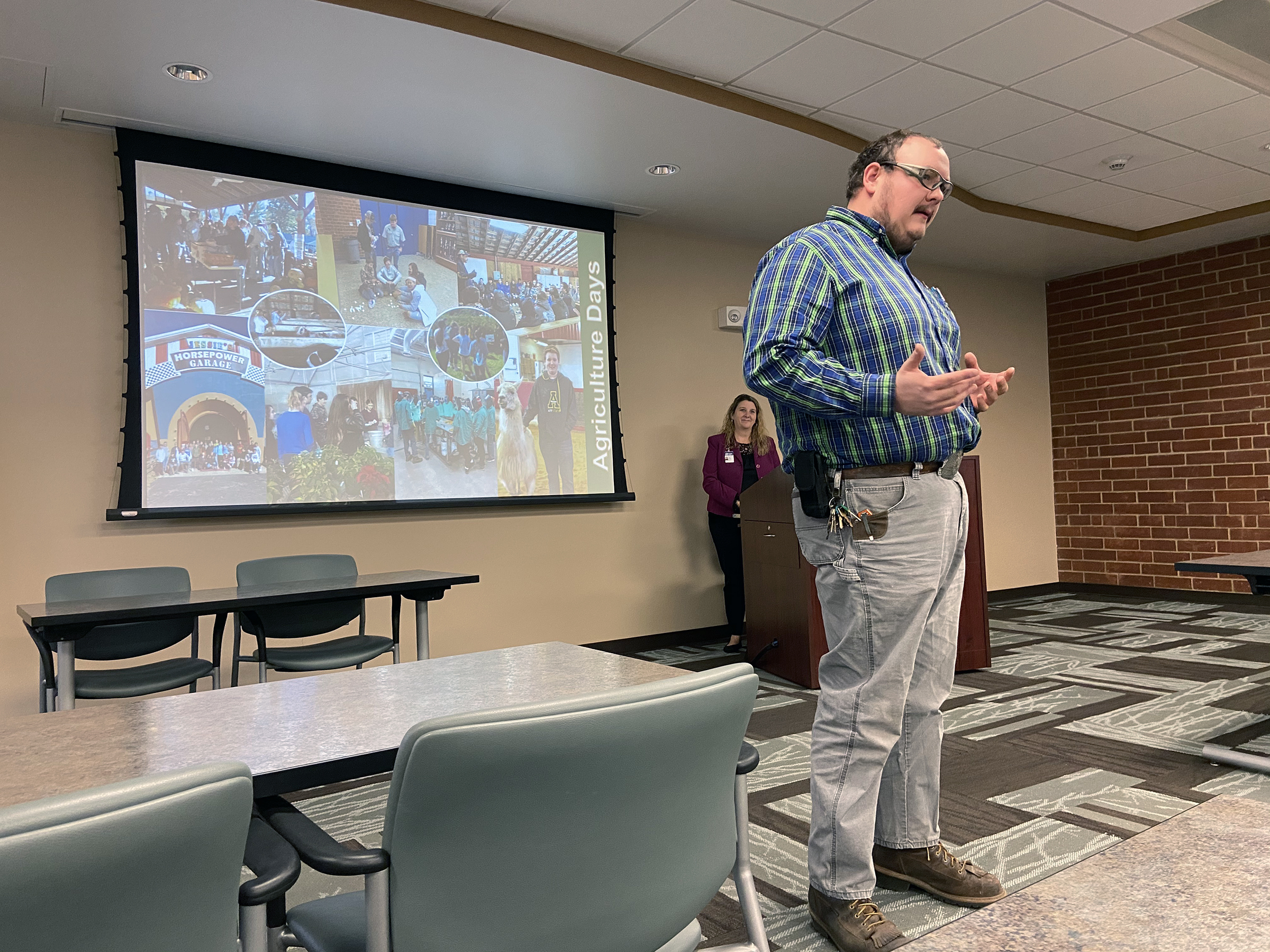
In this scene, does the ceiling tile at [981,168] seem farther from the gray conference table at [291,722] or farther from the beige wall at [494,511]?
the gray conference table at [291,722]

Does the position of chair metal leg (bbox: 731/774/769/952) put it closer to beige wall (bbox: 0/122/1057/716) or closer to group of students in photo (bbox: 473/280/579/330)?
beige wall (bbox: 0/122/1057/716)

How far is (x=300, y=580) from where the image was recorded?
11.8 ft

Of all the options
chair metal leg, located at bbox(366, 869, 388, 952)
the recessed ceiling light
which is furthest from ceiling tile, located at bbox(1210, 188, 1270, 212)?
chair metal leg, located at bbox(366, 869, 388, 952)

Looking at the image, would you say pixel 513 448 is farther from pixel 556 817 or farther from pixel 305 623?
pixel 556 817

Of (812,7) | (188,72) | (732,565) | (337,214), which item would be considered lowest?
(732,565)

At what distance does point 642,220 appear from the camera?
5660 mm

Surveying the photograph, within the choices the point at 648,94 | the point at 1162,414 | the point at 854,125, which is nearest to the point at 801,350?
the point at 648,94

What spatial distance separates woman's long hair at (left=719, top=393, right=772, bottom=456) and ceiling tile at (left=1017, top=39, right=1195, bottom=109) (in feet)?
7.40

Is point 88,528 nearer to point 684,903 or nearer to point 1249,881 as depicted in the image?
point 684,903

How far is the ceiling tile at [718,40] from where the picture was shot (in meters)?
3.32

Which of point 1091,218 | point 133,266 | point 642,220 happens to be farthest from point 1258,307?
point 133,266

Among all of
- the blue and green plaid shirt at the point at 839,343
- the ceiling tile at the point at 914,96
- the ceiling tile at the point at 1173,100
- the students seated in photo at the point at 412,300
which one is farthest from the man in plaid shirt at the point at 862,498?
the students seated in photo at the point at 412,300

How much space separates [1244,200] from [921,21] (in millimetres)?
3826

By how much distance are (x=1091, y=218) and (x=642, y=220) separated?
10.4 ft
